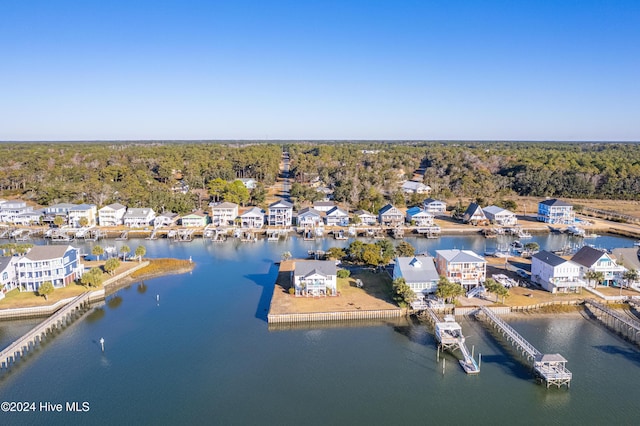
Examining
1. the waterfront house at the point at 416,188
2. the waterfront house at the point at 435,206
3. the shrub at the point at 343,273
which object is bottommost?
the shrub at the point at 343,273

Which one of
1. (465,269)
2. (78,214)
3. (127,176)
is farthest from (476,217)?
(127,176)

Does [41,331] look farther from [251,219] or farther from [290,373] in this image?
[251,219]

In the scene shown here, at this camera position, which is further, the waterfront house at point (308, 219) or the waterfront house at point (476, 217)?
the waterfront house at point (476, 217)

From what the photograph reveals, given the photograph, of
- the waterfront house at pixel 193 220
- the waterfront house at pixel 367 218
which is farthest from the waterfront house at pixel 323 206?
the waterfront house at pixel 193 220

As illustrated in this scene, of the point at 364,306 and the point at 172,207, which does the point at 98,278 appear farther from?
the point at 172,207

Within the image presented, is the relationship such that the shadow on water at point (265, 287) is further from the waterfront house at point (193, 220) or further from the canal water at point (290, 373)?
the waterfront house at point (193, 220)
